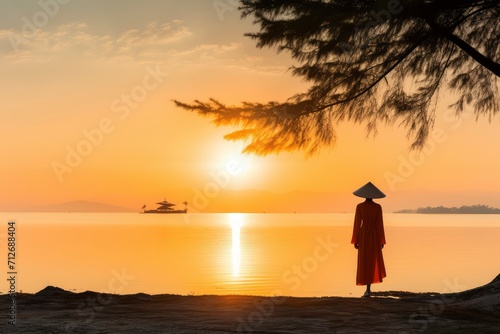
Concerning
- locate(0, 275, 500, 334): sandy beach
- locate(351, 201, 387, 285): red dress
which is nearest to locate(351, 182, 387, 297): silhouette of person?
locate(351, 201, 387, 285): red dress

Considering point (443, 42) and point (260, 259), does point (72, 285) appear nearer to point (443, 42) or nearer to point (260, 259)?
point (260, 259)

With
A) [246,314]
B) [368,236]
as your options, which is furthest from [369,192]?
[246,314]

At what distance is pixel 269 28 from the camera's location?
9914mm

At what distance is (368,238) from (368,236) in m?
0.04

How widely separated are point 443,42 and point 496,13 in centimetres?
93

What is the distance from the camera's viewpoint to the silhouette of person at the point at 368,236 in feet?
39.5

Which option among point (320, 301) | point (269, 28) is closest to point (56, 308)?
point (320, 301)

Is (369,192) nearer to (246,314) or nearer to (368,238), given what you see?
(368,238)

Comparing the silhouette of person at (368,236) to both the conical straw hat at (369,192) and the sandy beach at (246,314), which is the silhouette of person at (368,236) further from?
the sandy beach at (246,314)

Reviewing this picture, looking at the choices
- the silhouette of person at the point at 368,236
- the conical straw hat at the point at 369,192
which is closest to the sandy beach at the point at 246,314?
the silhouette of person at the point at 368,236

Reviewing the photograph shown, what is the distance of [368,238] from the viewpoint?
12.1m

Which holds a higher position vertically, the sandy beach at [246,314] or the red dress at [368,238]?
the red dress at [368,238]

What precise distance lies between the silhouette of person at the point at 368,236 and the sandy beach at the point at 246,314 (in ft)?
5.62

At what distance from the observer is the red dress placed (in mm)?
12039
